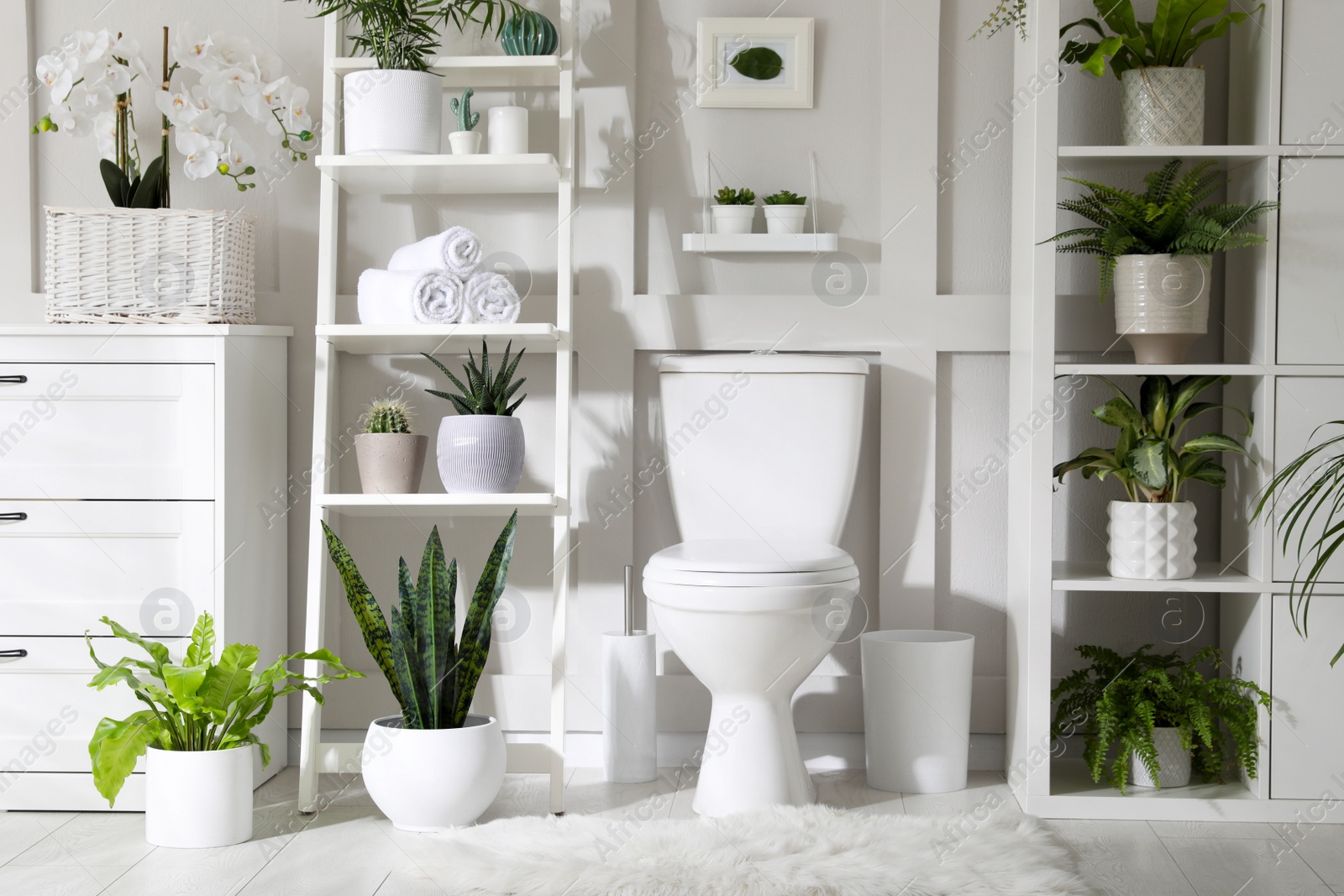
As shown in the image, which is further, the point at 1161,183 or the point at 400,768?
the point at 1161,183

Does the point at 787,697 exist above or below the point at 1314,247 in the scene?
below

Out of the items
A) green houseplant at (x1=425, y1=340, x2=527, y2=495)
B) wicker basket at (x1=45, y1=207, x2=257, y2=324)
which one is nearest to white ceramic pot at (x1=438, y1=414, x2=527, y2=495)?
green houseplant at (x1=425, y1=340, x2=527, y2=495)

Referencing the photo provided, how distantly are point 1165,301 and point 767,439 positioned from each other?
0.75m

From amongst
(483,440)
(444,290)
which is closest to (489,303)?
(444,290)

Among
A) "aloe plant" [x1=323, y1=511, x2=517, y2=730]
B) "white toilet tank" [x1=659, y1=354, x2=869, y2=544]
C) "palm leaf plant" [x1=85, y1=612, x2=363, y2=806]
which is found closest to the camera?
"palm leaf plant" [x1=85, y1=612, x2=363, y2=806]

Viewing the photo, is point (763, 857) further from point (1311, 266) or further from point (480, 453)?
point (1311, 266)

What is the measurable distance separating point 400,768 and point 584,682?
20.8 inches

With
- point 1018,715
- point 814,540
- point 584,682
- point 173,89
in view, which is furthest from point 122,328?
point 1018,715

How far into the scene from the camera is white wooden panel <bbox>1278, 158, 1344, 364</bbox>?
1939 millimetres

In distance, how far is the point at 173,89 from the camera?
90.1 inches

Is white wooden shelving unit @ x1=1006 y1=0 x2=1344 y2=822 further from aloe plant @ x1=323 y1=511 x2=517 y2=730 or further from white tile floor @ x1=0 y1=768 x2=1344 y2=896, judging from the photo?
aloe plant @ x1=323 y1=511 x2=517 y2=730

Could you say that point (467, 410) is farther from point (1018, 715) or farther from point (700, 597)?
point (1018, 715)

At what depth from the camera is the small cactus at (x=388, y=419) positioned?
2.04 meters

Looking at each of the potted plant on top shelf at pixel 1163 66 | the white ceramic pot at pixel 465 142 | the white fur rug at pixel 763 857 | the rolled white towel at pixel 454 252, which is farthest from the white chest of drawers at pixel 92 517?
the potted plant on top shelf at pixel 1163 66
